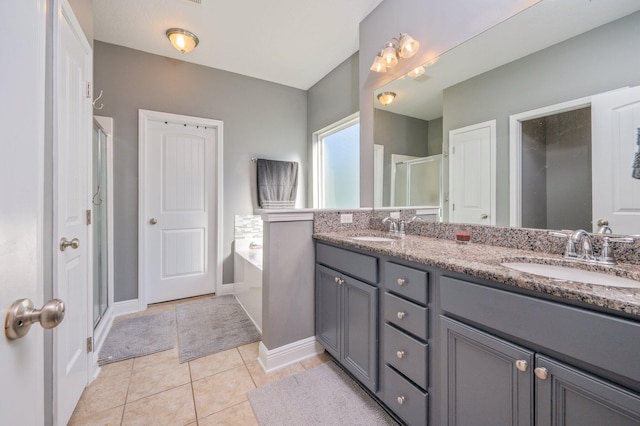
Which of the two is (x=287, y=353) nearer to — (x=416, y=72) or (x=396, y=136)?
(x=396, y=136)

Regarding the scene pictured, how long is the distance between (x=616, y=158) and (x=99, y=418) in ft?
8.93

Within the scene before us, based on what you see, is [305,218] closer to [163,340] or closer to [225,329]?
[225,329]

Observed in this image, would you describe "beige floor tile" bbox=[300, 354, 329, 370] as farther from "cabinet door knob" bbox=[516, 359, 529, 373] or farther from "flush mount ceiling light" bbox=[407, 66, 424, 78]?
"flush mount ceiling light" bbox=[407, 66, 424, 78]

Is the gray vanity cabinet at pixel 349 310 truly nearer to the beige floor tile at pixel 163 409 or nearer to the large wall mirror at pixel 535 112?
the large wall mirror at pixel 535 112

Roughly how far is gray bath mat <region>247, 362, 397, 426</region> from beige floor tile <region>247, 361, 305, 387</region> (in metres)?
0.04

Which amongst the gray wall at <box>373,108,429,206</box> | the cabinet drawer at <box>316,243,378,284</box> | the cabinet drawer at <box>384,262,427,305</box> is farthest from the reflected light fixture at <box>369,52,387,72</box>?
the cabinet drawer at <box>384,262,427,305</box>

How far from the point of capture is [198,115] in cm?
307

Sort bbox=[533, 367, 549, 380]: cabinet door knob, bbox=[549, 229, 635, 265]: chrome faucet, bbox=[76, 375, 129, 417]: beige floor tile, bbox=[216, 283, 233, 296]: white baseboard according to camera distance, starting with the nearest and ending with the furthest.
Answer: bbox=[533, 367, 549, 380]: cabinet door knob → bbox=[549, 229, 635, 265]: chrome faucet → bbox=[76, 375, 129, 417]: beige floor tile → bbox=[216, 283, 233, 296]: white baseboard

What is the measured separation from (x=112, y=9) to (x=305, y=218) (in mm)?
2426

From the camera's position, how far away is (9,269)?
0.43 meters

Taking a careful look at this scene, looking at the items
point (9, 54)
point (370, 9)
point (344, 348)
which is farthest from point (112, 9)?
point (344, 348)

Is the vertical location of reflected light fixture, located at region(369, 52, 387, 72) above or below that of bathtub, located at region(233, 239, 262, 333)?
above

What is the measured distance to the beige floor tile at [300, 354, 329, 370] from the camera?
1.83 meters

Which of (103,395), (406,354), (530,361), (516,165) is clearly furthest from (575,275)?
(103,395)
